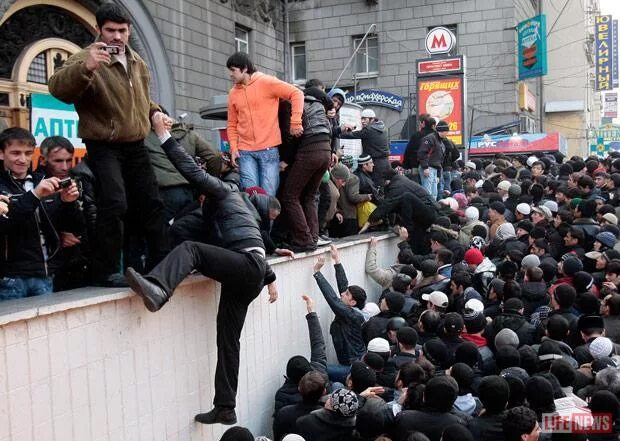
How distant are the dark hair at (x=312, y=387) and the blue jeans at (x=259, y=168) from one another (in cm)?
224

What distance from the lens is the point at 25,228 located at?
466 centimetres

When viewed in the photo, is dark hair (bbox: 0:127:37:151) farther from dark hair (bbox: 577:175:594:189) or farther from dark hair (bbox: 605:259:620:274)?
dark hair (bbox: 577:175:594:189)

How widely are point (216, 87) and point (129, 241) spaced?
1249cm

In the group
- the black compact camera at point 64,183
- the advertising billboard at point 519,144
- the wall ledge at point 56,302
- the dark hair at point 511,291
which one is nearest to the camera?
the wall ledge at point 56,302

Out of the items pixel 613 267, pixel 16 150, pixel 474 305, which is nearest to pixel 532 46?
pixel 613 267

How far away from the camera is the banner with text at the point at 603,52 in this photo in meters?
43.9

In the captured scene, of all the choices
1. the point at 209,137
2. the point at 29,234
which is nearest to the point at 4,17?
the point at 209,137

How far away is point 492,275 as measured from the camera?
28.0 ft

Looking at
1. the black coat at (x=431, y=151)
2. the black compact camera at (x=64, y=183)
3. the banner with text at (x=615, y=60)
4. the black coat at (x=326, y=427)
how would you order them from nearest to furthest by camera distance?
the black compact camera at (x=64, y=183) → the black coat at (x=326, y=427) → the black coat at (x=431, y=151) → the banner with text at (x=615, y=60)

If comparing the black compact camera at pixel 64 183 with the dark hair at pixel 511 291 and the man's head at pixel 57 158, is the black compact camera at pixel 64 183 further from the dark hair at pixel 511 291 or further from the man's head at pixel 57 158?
the dark hair at pixel 511 291

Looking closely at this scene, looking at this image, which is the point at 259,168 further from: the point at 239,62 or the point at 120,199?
the point at 120,199

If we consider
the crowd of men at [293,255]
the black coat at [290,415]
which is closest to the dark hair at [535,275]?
the crowd of men at [293,255]

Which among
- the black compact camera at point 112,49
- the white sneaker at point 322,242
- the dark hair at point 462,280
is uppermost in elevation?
the black compact camera at point 112,49

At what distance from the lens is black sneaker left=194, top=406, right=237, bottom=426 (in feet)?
17.4
